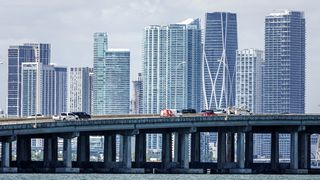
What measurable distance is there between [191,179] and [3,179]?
28385 mm

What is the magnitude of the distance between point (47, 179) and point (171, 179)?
61.1 ft

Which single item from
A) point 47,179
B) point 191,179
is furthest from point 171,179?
point 47,179

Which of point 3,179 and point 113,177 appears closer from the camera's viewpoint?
point 3,179

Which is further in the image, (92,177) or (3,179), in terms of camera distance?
(92,177)

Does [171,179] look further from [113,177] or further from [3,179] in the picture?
[3,179]

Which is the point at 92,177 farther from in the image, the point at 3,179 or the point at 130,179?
the point at 3,179

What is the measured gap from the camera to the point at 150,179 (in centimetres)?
19588

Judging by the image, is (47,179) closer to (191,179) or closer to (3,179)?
(3,179)

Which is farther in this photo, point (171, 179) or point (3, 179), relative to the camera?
point (171, 179)

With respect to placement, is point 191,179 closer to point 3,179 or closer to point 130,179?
point 130,179

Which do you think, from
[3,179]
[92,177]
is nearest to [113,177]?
[92,177]

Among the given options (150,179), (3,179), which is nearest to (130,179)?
(150,179)

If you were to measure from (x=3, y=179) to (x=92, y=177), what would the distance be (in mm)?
19031

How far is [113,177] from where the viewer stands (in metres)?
199
